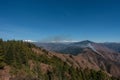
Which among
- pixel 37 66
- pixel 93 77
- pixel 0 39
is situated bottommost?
pixel 93 77

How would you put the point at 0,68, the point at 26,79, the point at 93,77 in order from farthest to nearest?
the point at 93,77
the point at 0,68
the point at 26,79

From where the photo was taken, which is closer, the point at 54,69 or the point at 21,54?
the point at 21,54

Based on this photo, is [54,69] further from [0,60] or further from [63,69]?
[0,60]

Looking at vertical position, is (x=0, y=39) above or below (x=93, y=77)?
above

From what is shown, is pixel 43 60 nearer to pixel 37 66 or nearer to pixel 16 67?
pixel 37 66

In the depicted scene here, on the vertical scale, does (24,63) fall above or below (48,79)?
above

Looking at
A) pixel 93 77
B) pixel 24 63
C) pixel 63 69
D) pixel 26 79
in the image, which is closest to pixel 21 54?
pixel 24 63

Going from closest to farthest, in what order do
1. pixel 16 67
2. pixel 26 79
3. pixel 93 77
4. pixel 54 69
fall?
pixel 26 79, pixel 16 67, pixel 54 69, pixel 93 77

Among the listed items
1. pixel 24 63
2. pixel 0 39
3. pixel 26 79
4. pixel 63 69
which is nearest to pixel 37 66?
pixel 24 63

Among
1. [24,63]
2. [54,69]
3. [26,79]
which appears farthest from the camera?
[54,69]
